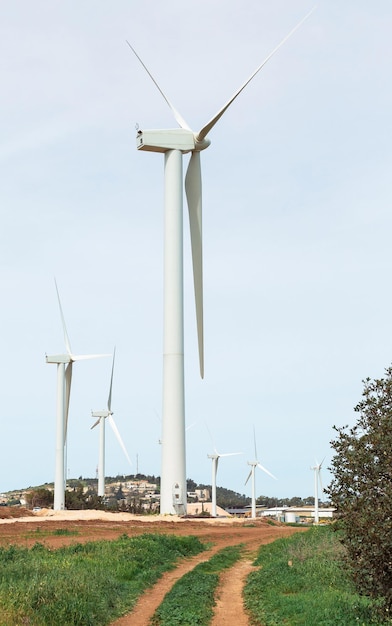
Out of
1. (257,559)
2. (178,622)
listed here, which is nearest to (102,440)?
(257,559)

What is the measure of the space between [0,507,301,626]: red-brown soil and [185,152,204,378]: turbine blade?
35.6 ft

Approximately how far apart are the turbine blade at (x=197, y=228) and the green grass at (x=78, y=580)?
2207 cm

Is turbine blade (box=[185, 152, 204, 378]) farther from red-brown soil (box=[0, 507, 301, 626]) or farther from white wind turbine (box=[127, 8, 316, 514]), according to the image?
red-brown soil (box=[0, 507, 301, 626])

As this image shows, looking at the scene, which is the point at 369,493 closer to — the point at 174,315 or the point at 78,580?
the point at 78,580

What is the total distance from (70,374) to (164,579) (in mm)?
54924

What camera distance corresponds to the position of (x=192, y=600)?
71.9 feet

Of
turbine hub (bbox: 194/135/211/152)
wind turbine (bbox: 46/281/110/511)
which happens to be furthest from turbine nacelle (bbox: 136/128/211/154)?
wind turbine (bbox: 46/281/110/511)

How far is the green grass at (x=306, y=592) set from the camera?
58.2ft

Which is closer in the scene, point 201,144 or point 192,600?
point 192,600

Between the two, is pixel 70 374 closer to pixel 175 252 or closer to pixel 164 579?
pixel 175 252

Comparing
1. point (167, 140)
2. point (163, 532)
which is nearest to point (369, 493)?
point (163, 532)

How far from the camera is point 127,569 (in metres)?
25.9

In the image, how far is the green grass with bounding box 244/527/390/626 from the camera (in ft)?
58.2

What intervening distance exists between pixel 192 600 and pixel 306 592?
3134 millimetres
